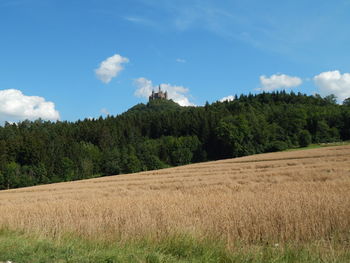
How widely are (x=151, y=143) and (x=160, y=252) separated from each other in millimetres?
93120

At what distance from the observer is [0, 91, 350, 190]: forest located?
267ft

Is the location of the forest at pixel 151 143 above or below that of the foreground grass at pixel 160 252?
above

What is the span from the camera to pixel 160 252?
239 inches

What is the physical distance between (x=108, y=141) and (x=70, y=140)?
12.5 metres

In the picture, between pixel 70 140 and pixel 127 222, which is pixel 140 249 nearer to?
pixel 127 222

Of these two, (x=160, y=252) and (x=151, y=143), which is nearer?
(x=160, y=252)

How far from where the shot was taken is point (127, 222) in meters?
8.73

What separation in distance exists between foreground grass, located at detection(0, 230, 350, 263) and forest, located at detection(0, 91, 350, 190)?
244ft

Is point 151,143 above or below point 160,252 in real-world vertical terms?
above

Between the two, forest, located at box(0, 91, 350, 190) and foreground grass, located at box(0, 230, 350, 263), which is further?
forest, located at box(0, 91, 350, 190)

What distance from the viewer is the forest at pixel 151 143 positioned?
8138 cm

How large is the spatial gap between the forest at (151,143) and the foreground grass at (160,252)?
244 feet

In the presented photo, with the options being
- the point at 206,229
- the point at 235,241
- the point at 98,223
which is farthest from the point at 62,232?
the point at 235,241

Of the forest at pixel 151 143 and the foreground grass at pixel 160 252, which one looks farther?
the forest at pixel 151 143
